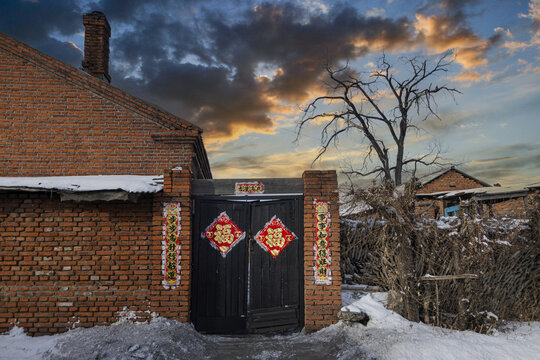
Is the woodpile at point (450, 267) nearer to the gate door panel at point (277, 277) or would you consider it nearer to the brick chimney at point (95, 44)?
the gate door panel at point (277, 277)

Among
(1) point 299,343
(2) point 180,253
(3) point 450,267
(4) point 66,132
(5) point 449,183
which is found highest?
(5) point 449,183

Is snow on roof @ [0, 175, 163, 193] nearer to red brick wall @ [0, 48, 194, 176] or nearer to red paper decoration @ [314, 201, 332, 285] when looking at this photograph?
red brick wall @ [0, 48, 194, 176]

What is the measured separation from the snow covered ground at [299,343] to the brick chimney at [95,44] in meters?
7.66

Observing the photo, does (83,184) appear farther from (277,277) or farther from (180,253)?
(277,277)

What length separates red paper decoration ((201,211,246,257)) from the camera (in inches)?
286

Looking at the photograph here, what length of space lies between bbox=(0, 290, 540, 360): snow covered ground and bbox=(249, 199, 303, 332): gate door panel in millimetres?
330

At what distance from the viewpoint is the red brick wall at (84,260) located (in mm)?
6902

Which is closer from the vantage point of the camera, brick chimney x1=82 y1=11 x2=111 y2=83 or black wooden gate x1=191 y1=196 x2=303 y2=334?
black wooden gate x1=191 y1=196 x2=303 y2=334

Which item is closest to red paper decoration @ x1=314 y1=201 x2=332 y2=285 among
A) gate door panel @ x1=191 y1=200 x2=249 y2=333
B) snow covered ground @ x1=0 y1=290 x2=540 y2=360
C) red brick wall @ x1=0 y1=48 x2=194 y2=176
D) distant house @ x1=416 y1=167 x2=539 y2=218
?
snow covered ground @ x1=0 y1=290 x2=540 y2=360

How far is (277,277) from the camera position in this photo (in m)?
7.18

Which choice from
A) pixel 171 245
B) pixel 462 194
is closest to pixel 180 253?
pixel 171 245

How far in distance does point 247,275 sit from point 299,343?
5.09 feet

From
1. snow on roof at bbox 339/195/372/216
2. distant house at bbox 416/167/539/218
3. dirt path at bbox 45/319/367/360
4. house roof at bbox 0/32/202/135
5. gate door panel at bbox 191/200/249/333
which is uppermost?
house roof at bbox 0/32/202/135

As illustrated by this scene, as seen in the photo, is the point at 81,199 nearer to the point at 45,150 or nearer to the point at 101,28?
the point at 45,150
